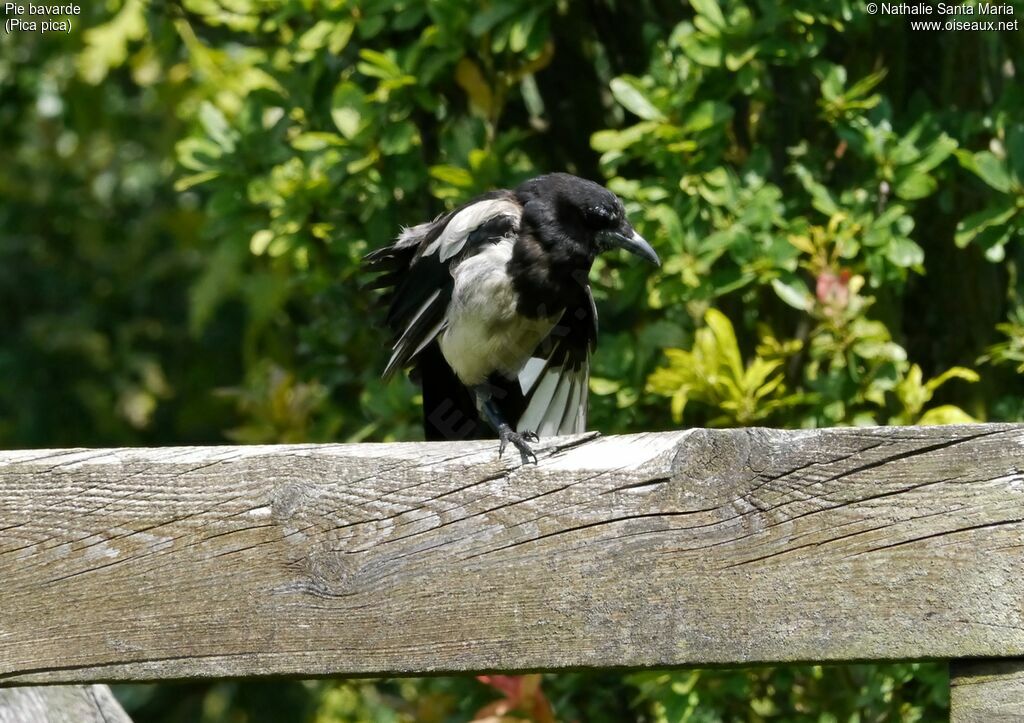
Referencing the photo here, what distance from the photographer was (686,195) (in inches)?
110

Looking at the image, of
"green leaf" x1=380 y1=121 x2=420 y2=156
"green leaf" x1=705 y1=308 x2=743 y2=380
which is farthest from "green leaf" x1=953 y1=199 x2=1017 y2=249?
"green leaf" x1=380 y1=121 x2=420 y2=156

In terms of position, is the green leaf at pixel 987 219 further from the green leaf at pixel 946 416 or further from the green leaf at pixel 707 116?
the green leaf at pixel 707 116

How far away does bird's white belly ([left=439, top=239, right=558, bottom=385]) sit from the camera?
3.22 meters

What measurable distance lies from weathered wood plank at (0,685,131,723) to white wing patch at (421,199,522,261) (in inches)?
52.8

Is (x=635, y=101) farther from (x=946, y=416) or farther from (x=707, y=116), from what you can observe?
(x=946, y=416)

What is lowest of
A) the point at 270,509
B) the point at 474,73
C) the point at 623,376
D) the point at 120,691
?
the point at 120,691

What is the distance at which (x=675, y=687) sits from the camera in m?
2.62

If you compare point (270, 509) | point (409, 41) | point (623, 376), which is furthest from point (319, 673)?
point (409, 41)

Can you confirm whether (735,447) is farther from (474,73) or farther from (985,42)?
(985,42)

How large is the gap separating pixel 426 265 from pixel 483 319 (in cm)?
20

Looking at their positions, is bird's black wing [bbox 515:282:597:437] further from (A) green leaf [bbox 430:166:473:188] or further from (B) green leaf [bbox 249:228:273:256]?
(B) green leaf [bbox 249:228:273:256]

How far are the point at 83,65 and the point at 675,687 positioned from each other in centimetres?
403

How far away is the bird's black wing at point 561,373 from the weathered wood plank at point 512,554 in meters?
1.58

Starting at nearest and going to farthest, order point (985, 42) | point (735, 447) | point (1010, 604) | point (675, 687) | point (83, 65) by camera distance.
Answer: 1. point (1010, 604)
2. point (735, 447)
3. point (675, 687)
4. point (985, 42)
5. point (83, 65)
